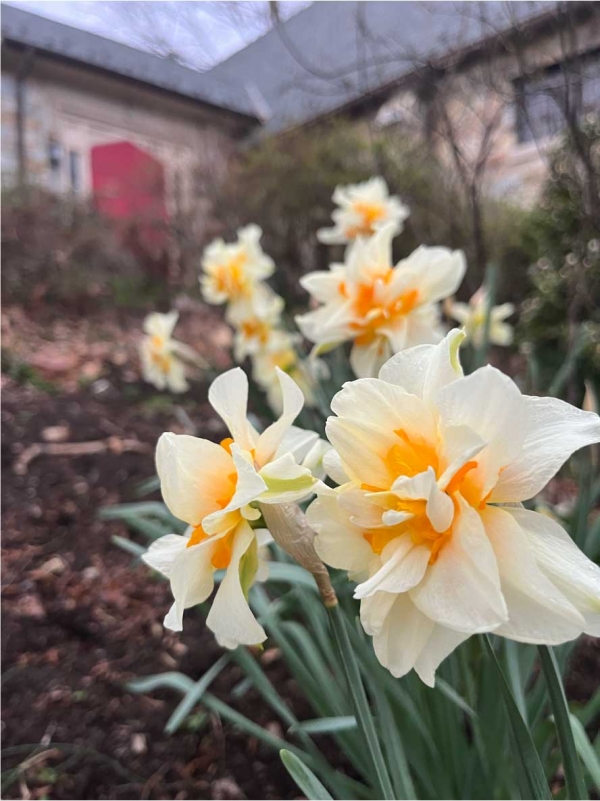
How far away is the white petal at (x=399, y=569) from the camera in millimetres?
433

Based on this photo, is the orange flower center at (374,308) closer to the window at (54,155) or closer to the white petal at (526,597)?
the white petal at (526,597)

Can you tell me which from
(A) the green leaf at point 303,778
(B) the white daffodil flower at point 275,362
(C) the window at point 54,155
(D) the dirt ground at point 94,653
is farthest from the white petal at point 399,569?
(C) the window at point 54,155

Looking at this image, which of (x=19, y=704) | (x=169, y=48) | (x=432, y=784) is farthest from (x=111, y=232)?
(x=432, y=784)

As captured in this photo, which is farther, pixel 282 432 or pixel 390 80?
pixel 390 80

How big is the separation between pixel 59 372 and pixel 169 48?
243cm

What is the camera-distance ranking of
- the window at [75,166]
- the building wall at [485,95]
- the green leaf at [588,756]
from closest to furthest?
the green leaf at [588,756] < the building wall at [485,95] < the window at [75,166]

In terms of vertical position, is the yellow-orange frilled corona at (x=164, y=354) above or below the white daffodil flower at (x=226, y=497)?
above

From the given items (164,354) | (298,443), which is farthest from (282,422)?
(164,354)

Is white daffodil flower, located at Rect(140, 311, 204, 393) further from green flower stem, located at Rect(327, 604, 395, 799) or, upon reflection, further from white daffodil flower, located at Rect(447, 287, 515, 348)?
green flower stem, located at Rect(327, 604, 395, 799)

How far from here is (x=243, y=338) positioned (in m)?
2.00

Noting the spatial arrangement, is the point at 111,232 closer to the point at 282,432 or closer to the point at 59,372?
the point at 59,372

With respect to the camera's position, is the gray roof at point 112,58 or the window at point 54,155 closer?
the gray roof at point 112,58

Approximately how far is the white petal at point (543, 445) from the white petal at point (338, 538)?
4.7 inches

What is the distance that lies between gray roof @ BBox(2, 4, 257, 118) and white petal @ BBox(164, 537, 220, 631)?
7728 mm
